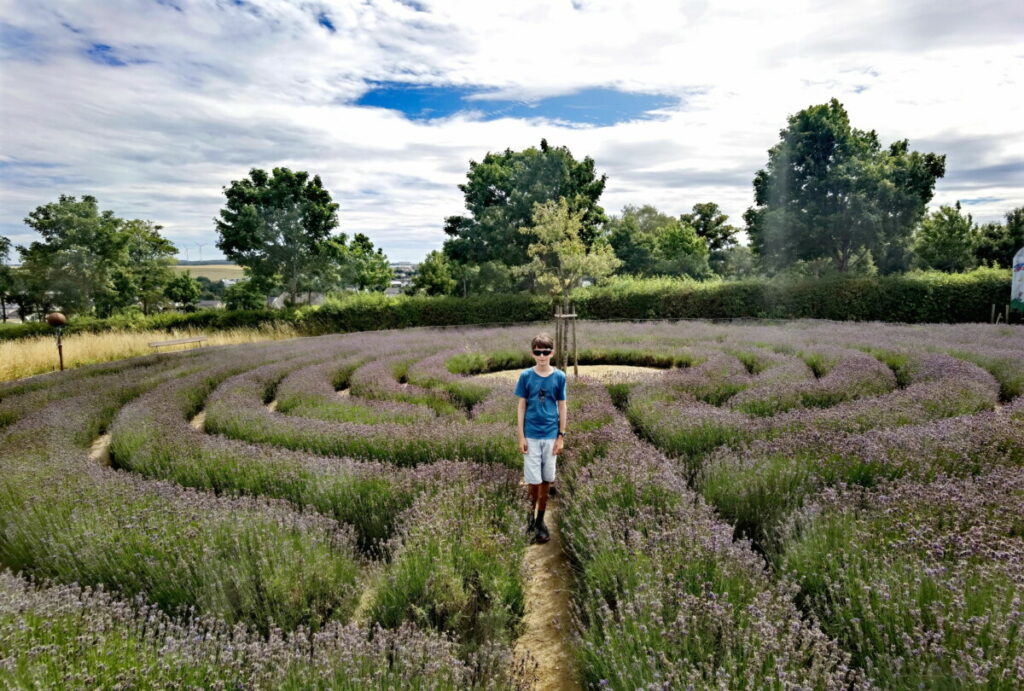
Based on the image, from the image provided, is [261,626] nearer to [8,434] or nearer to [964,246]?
[8,434]

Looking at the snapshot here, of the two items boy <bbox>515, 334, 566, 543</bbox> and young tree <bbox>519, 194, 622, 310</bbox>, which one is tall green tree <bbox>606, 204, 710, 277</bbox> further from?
boy <bbox>515, 334, 566, 543</bbox>

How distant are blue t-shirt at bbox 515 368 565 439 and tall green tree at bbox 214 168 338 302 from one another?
2940cm

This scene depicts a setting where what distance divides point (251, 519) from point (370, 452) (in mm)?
1998

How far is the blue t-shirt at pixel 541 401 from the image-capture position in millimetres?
4391

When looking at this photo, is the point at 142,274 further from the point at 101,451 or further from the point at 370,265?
the point at 101,451

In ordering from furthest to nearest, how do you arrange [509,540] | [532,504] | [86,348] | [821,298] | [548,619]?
[821,298] < [86,348] < [532,504] < [509,540] < [548,619]

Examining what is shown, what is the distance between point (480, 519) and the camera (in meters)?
3.95

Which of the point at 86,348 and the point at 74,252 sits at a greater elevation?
the point at 74,252

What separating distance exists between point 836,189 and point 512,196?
16.6 m

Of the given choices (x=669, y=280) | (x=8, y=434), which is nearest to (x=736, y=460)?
(x=8, y=434)

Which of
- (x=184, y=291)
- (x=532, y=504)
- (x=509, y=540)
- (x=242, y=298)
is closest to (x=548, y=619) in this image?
(x=509, y=540)

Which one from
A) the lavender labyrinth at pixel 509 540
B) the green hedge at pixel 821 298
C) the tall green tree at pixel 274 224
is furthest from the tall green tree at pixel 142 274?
the lavender labyrinth at pixel 509 540

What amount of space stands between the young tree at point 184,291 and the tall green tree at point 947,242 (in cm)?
7169

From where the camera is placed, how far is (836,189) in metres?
28.2
